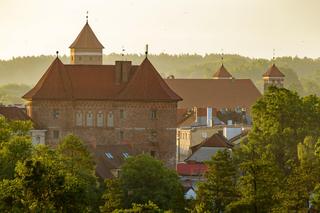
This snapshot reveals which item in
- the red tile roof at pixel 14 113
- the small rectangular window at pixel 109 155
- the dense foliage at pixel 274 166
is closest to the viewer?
the dense foliage at pixel 274 166

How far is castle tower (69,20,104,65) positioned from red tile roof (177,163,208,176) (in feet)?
140

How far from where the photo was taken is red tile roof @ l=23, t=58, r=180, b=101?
11675 centimetres

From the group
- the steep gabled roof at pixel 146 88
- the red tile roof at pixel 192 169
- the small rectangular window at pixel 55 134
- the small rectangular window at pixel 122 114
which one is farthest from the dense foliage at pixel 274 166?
the small rectangular window at pixel 55 134

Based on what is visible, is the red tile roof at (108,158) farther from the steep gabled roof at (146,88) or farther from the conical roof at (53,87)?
the conical roof at (53,87)

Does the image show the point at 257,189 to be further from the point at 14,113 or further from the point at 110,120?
the point at 14,113

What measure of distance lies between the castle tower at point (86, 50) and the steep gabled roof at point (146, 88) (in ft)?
108

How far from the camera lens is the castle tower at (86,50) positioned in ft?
498

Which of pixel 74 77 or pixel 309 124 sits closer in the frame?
pixel 309 124

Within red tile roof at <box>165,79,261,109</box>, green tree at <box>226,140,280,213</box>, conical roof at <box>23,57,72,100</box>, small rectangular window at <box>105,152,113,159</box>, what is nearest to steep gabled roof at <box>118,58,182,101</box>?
conical roof at <box>23,57,72,100</box>

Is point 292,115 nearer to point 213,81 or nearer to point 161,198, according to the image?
point 161,198

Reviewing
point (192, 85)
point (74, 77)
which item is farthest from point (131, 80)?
point (192, 85)

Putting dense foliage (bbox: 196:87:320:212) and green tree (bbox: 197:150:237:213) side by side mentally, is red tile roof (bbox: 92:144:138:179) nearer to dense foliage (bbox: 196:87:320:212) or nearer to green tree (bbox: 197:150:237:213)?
dense foliage (bbox: 196:87:320:212)

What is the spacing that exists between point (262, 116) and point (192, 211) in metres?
31.9

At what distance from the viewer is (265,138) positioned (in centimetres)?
9556
